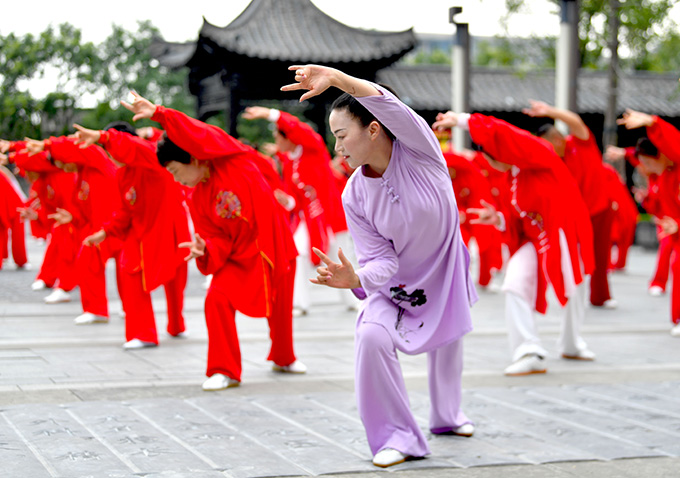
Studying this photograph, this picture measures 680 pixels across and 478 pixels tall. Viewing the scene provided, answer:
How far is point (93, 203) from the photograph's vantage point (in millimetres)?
8711

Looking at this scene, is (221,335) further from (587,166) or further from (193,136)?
(587,166)

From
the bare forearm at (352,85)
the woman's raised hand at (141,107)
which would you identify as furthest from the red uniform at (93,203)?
the bare forearm at (352,85)

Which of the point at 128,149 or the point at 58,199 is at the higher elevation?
the point at 128,149

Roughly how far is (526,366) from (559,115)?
5.75ft

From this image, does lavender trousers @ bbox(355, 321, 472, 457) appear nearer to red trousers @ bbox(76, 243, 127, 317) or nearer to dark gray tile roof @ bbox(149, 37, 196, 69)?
red trousers @ bbox(76, 243, 127, 317)

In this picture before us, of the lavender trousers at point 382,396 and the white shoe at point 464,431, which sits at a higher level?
the lavender trousers at point 382,396

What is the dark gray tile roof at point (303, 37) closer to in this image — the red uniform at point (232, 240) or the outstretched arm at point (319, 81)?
the red uniform at point (232, 240)

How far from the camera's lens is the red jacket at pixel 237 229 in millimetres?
5645

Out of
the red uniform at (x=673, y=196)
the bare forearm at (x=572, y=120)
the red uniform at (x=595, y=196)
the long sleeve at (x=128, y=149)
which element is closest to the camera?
the bare forearm at (x=572, y=120)

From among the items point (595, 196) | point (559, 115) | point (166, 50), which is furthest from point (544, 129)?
point (166, 50)

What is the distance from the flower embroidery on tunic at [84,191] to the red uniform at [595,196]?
175 inches

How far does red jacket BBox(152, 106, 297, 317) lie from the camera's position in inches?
222

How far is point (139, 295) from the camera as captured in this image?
7062 millimetres

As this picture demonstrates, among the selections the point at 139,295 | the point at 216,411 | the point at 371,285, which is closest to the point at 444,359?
the point at 371,285
